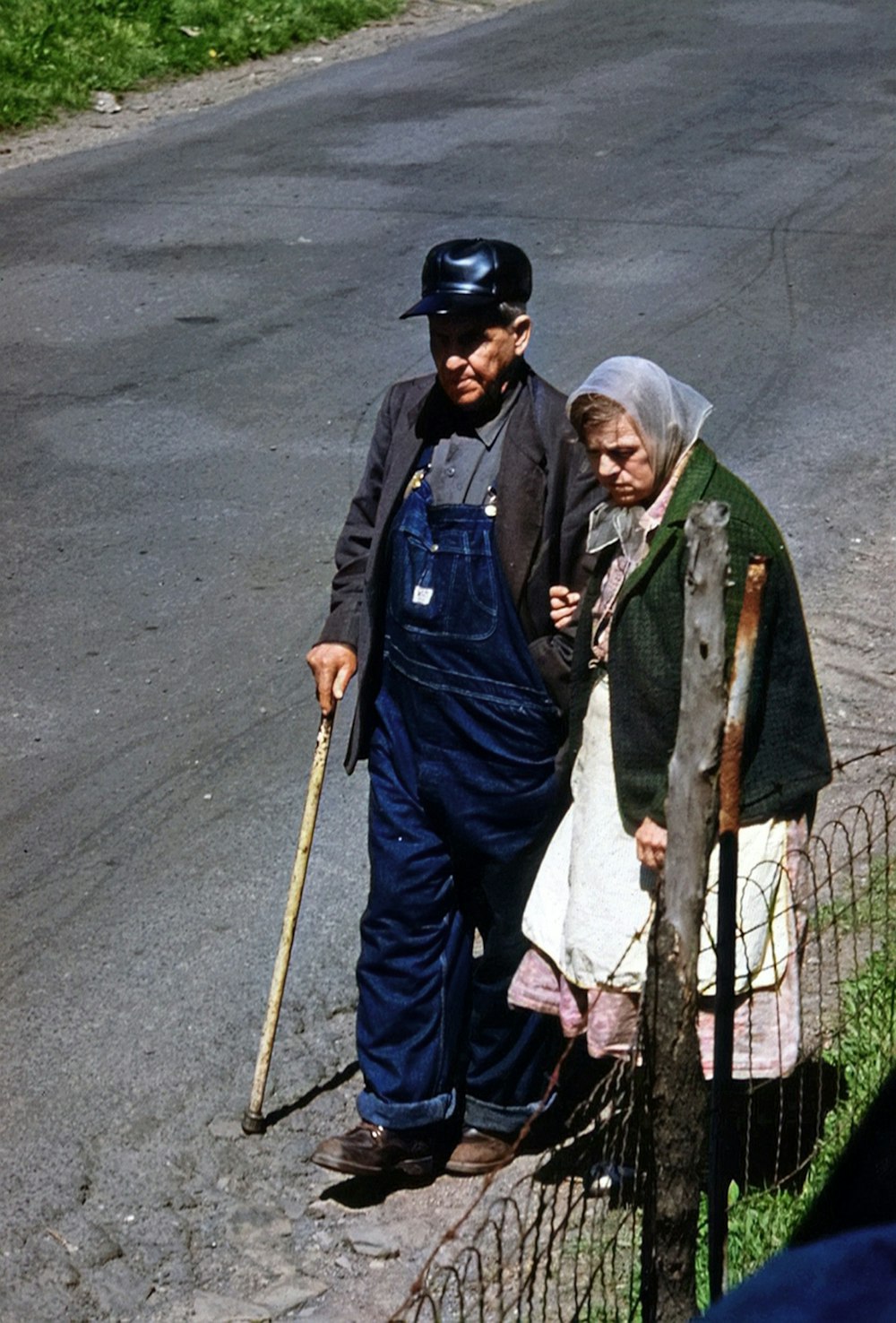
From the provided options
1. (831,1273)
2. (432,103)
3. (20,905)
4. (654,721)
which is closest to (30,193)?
(432,103)

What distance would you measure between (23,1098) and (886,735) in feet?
10.1

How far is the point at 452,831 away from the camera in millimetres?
4582

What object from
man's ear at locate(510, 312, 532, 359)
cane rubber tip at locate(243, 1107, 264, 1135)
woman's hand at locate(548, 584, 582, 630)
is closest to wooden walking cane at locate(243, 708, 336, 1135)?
cane rubber tip at locate(243, 1107, 264, 1135)

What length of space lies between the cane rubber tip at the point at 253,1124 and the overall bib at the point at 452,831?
0.29 metres

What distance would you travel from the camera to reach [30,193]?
12.8 meters

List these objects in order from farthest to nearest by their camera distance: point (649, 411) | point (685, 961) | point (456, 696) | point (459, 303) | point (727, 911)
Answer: point (456, 696) < point (459, 303) < point (649, 411) < point (727, 911) < point (685, 961)

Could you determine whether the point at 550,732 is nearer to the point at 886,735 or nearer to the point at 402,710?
the point at 402,710

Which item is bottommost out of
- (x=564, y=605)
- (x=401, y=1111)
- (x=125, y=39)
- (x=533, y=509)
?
(x=401, y=1111)

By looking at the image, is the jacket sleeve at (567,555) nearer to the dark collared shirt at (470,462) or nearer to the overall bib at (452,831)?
the overall bib at (452,831)

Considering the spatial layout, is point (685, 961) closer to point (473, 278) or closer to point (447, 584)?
point (447, 584)

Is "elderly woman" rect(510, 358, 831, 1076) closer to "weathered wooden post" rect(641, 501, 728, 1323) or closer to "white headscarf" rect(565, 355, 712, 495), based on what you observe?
"white headscarf" rect(565, 355, 712, 495)

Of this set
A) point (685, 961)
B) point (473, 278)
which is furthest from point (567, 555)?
point (685, 961)

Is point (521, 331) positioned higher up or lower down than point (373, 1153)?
higher up

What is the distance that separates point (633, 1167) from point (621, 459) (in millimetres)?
1766
